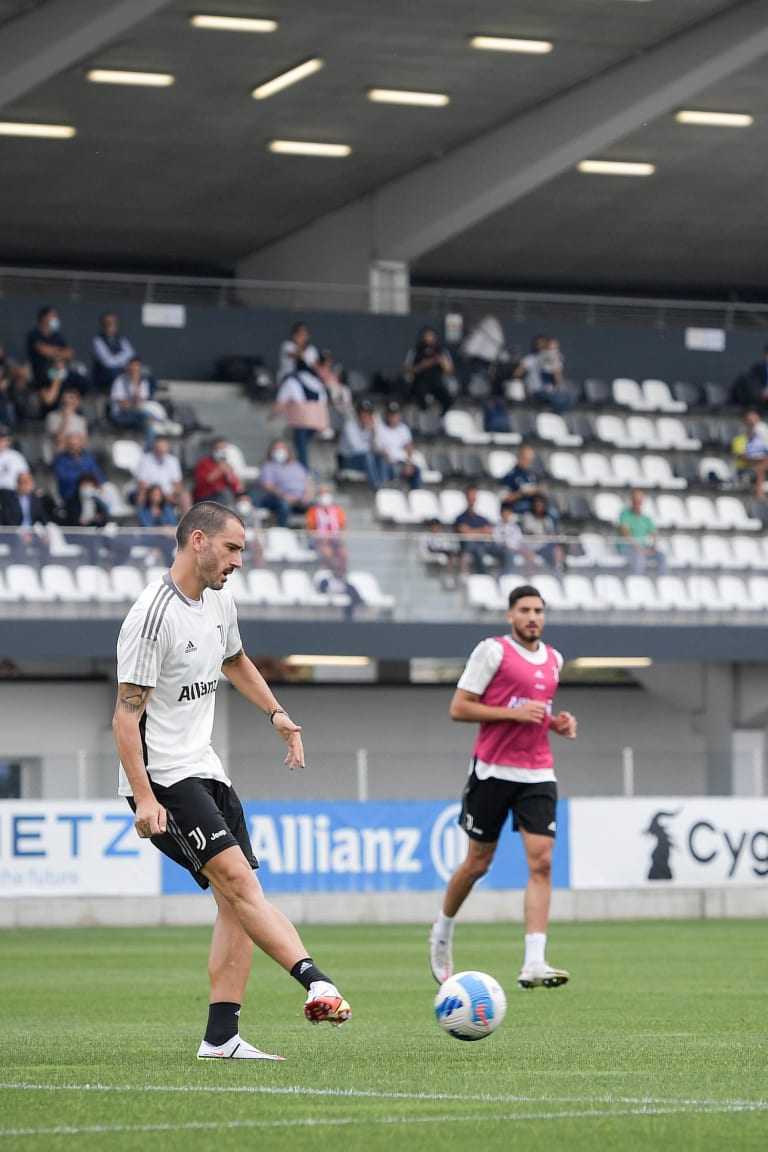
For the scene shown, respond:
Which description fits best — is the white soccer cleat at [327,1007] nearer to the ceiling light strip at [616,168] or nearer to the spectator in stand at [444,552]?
the spectator in stand at [444,552]

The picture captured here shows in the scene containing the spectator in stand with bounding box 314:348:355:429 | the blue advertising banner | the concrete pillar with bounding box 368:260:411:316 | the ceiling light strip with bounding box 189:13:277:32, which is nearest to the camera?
the blue advertising banner

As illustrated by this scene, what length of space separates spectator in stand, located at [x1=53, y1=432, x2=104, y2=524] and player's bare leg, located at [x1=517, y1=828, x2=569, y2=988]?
52.0 feet

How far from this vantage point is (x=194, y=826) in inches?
300

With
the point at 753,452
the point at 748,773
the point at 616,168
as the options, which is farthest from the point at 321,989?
the point at 616,168

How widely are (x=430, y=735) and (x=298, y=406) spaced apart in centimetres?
509

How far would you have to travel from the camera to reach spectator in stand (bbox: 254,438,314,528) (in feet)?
91.4

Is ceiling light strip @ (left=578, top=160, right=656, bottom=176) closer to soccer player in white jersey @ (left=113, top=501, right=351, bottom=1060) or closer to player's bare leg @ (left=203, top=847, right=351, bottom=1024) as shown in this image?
soccer player in white jersey @ (left=113, top=501, right=351, bottom=1060)

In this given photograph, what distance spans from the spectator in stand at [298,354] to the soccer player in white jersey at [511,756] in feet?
63.2

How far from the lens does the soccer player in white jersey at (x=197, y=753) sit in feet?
24.8

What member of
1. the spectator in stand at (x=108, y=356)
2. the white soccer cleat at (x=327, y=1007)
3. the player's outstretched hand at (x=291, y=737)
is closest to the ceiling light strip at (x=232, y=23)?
the spectator in stand at (x=108, y=356)

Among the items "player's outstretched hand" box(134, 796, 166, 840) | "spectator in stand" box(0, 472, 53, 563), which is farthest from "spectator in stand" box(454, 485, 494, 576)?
"player's outstretched hand" box(134, 796, 166, 840)

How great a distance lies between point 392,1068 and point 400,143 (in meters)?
26.1

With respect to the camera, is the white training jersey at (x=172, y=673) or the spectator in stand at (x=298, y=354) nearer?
the white training jersey at (x=172, y=673)

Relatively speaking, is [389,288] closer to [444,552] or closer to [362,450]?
[362,450]
